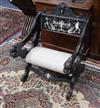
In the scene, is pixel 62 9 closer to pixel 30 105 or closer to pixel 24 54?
pixel 24 54

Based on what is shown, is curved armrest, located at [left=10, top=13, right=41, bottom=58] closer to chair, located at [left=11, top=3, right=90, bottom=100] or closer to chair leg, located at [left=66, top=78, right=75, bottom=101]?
chair, located at [left=11, top=3, right=90, bottom=100]

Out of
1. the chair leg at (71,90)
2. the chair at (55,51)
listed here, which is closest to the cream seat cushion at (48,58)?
the chair at (55,51)

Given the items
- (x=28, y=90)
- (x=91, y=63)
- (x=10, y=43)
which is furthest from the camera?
(x=10, y=43)

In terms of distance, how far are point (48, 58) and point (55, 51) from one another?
14cm

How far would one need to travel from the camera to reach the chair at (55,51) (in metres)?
1.79

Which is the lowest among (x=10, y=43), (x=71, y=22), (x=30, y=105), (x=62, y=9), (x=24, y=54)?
(x=30, y=105)

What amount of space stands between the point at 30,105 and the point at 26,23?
1393 millimetres

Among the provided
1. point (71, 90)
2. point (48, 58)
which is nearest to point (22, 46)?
point (48, 58)

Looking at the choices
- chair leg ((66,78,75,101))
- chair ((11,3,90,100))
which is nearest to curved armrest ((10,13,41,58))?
chair ((11,3,90,100))

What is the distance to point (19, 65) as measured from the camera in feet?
7.80

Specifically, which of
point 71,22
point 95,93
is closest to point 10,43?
point 71,22

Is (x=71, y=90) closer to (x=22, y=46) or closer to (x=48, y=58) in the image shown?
(x=48, y=58)

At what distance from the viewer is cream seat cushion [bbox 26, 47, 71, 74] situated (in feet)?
5.88

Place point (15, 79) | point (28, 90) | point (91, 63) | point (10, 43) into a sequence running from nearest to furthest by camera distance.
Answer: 1. point (28, 90)
2. point (15, 79)
3. point (91, 63)
4. point (10, 43)
